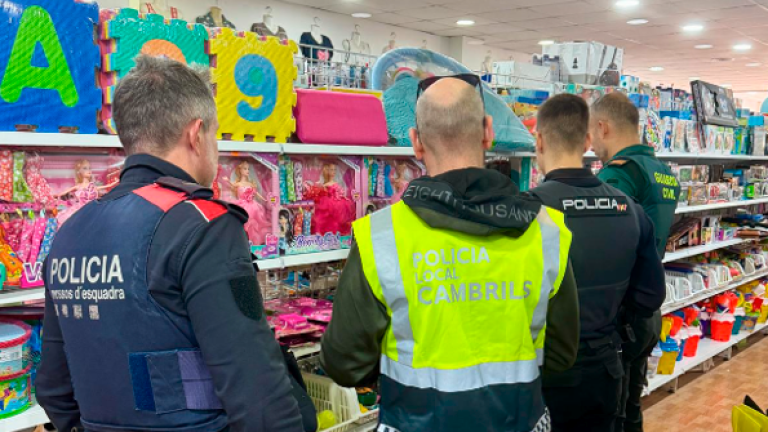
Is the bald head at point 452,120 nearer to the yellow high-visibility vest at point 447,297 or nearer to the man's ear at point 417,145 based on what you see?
the man's ear at point 417,145

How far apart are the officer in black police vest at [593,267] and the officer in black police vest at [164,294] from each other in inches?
55.8

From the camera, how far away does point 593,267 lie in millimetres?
2402

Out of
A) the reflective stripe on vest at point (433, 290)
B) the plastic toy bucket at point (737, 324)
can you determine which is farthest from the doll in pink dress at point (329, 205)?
the plastic toy bucket at point (737, 324)

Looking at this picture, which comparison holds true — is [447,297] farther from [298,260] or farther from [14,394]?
[14,394]

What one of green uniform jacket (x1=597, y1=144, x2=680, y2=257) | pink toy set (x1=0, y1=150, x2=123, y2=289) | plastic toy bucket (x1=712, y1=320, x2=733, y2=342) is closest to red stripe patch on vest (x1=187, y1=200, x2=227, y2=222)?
pink toy set (x1=0, y1=150, x2=123, y2=289)

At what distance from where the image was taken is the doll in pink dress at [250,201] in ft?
8.21

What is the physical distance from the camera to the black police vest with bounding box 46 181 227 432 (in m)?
1.26

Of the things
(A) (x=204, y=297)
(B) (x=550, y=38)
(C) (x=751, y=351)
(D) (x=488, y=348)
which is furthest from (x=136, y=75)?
(B) (x=550, y=38)

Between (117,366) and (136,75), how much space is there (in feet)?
2.05

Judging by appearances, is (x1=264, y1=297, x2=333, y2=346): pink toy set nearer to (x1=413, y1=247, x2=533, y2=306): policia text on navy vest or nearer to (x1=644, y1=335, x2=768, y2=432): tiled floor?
(x1=413, y1=247, x2=533, y2=306): policia text on navy vest

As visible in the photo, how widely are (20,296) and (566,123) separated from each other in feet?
6.84

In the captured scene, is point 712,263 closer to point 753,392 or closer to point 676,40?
point 753,392

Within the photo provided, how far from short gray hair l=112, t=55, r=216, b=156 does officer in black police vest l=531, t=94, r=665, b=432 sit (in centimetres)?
153

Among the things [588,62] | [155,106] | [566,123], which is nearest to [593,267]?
[566,123]
